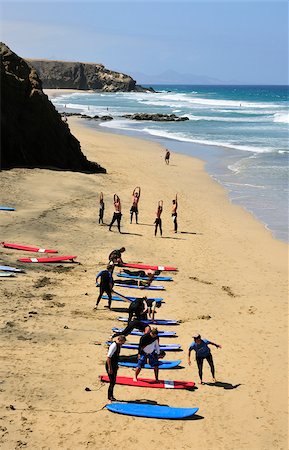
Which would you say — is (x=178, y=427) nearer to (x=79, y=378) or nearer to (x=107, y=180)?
(x=79, y=378)

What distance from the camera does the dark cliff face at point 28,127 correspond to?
27.9 metres

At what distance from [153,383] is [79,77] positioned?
167 m

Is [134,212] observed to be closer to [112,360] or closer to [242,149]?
[112,360]

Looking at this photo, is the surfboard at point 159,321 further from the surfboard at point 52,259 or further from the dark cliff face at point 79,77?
the dark cliff face at point 79,77

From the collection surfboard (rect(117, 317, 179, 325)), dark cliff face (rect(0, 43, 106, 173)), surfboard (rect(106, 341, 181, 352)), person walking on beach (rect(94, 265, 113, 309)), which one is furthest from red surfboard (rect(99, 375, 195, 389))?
dark cliff face (rect(0, 43, 106, 173))

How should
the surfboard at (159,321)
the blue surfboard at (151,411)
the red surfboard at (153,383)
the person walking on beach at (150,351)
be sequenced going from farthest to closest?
the surfboard at (159,321) → the person walking on beach at (150,351) → the red surfboard at (153,383) → the blue surfboard at (151,411)

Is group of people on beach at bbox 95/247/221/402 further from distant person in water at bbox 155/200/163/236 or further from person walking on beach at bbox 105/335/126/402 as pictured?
distant person in water at bbox 155/200/163/236

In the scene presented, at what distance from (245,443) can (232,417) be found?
0.69 m

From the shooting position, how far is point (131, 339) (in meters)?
12.0

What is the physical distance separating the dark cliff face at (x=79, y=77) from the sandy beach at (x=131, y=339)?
147m

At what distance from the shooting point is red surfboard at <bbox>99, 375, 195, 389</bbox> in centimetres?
988

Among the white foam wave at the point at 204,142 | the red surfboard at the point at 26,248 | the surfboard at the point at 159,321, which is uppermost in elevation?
the white foam wave at the point at 204,142

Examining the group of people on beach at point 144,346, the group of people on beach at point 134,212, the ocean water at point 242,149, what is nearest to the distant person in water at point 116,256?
the group of people on beach at point 144,346

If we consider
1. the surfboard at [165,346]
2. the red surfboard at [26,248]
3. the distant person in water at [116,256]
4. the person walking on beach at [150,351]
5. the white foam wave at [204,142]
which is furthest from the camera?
the white foam wave at [204,142]
